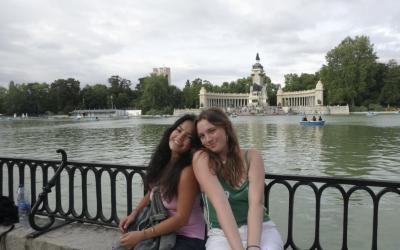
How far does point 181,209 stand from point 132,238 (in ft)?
1.55

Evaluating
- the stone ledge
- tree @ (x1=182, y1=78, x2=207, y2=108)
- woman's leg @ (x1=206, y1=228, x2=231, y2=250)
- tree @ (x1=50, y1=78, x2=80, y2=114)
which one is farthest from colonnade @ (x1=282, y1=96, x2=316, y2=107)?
woman's leg @ (x1=206, y1=228, x2=231, y2=250)

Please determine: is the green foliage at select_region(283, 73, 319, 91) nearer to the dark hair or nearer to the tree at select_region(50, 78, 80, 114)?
the tree at select_region(50, 78, 80, 114)

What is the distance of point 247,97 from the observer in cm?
12038

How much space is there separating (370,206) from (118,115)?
362 ft

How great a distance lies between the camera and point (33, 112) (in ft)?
414

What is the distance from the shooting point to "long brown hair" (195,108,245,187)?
3.10m

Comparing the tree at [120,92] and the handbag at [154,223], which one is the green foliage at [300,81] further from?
the handbag at [154,223]

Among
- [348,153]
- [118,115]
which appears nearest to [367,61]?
[118,115]

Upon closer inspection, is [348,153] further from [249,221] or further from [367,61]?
[367,61]

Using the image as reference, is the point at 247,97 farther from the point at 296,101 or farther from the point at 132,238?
the point at 132,238

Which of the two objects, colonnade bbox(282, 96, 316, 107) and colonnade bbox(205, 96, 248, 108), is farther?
colonnade bbox(205, 96, 248, 108)

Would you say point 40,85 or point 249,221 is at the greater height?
point 40,85

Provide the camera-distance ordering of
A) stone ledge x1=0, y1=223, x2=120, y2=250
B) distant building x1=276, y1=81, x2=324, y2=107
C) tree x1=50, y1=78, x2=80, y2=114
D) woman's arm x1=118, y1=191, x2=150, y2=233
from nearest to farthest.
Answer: woman's arm x1=118, y1=191, x2=150, y2=233, stone ledge x1=0, y1=223, x2=120, y2=250, distant building x1=276, y1=81, x2=324, y2=107, tree x1=50, y1=78, x2=80, y2=114

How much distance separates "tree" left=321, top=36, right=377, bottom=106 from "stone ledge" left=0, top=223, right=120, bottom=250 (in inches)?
3546
